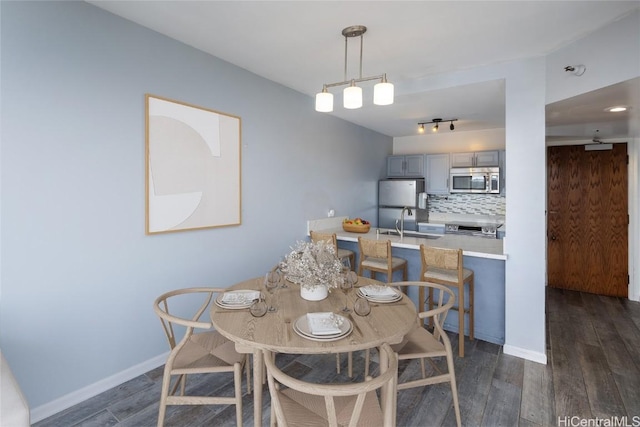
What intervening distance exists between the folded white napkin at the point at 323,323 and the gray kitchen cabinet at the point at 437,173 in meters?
4.13

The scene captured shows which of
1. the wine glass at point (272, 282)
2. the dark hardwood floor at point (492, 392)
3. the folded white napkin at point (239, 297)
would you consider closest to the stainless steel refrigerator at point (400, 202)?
the dark hardwood floor at point (492, 392)

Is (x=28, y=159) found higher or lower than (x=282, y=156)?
lower

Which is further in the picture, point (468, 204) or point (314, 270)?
point (468, 204)

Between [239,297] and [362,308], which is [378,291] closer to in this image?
[362,308]

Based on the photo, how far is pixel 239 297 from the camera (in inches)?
76.5

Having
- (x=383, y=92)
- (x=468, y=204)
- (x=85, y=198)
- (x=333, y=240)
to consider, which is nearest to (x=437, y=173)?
(x=468, y=204)

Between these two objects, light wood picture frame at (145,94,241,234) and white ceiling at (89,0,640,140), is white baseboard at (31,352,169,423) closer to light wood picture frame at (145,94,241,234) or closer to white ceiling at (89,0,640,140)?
light wood picture frame at (145,94,241,234)

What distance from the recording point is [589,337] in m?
3.10

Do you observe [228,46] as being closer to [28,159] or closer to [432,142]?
[28,159]

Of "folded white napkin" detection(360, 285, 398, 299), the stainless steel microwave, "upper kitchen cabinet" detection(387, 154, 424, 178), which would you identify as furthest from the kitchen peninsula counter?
"upper kitchen cabinet" detection(387, 154, 424, 178)

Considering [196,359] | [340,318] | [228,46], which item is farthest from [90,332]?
[228,46]

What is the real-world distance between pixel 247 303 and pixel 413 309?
929 millimetres

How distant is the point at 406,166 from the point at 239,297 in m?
4.32

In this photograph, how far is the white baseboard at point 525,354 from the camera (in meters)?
2.64
